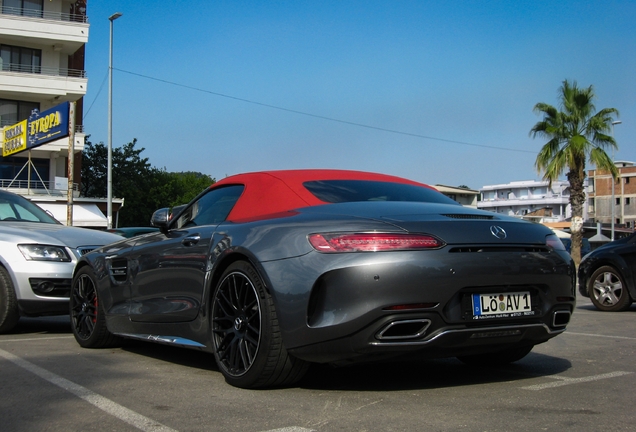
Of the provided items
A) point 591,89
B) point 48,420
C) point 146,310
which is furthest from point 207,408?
point 591,89

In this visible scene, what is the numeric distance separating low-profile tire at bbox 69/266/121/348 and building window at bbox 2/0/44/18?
132 feet

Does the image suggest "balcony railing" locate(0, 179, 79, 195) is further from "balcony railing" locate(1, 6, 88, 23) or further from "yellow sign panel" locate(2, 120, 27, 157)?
"balcony railing" locate(1, 6, 88, 23)

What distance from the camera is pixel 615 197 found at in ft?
288

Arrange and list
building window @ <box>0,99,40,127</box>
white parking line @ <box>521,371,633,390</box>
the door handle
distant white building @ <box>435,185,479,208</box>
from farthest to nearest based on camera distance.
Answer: distant white building @ <box>435,185,479,208</box>
building window @ <box>0,99,40,127</box>
the door handle
white parking line @ <box>521,371,633,390</box>

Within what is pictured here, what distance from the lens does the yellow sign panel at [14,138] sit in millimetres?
39375

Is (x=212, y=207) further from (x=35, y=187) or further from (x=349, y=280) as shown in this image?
(x=35, y=187)

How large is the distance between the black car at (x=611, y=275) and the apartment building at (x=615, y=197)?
72500mm

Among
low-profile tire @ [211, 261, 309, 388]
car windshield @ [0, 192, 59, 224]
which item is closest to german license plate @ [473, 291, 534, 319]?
low-profile tire @ [211, 261, 309, 388]

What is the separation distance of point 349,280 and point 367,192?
3.83 feet

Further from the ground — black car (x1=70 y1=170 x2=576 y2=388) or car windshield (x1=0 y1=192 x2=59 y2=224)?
car windshield (x1=0 y1=192 x2=59 y2=224)

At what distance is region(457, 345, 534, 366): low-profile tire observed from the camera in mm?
5031

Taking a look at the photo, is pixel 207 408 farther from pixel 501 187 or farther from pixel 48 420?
pixel 501 187

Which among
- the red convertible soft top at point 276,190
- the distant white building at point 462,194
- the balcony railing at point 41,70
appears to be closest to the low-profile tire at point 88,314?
the red convertible soft top at point 276,190

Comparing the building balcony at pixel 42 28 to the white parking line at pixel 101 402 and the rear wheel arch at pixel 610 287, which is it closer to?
the rear wheel arch at pixel 610 287
